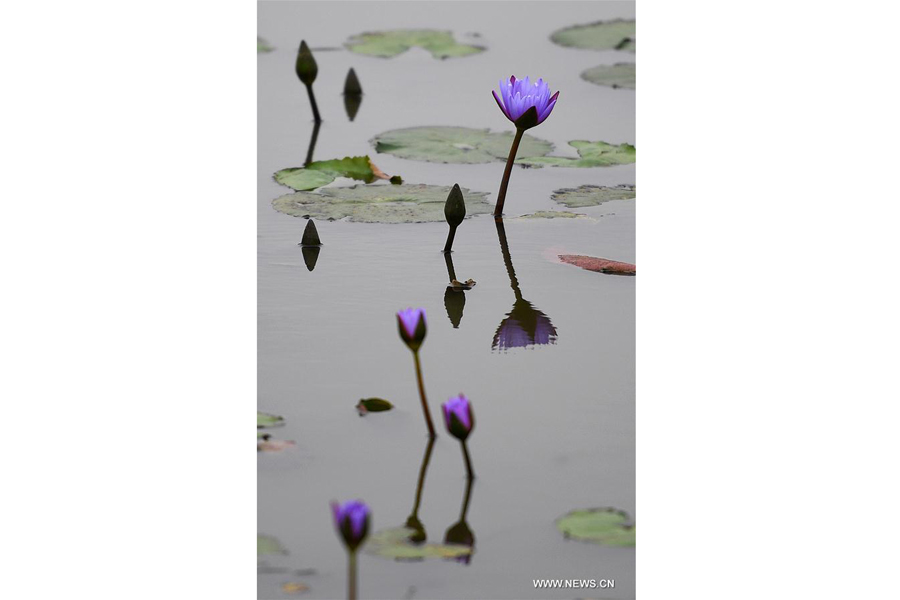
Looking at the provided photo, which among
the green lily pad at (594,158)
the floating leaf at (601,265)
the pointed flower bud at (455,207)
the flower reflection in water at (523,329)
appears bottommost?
the flower reflection in water at (523,329)

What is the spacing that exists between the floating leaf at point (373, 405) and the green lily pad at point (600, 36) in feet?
10.4

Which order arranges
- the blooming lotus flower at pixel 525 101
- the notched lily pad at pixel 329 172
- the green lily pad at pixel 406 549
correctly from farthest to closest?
1. the notched lily pad at pixel 329 172
2. the blooming lotus flower at pixel 525 101
3. the green lily pad at pixel 406 549

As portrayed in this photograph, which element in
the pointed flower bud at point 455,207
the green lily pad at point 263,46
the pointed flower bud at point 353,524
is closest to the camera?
the pointed flower bud at point 353,524

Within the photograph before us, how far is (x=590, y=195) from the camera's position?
9.41 feet

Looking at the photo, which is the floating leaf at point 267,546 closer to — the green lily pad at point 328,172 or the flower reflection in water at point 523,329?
the flower reflection in water at point 523,329


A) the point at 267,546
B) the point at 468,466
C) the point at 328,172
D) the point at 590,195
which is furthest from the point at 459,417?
the point at 328,172

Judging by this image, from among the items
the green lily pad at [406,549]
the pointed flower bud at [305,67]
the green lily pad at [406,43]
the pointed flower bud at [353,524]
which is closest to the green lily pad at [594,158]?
the pointed flower bud at [305,67]

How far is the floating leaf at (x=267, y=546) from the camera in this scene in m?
1.48

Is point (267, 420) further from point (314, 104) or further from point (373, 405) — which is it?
point (314, 104)

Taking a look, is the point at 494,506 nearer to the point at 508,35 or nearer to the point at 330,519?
the point at 330,519

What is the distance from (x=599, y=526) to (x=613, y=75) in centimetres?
289

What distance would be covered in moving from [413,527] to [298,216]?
1377mm

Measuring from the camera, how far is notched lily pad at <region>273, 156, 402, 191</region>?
2.95 metres

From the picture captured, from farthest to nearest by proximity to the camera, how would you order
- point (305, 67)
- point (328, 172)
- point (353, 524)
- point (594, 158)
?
point (305, 67)
point (594, 158)
point (328, 172)
point (353, 524)
